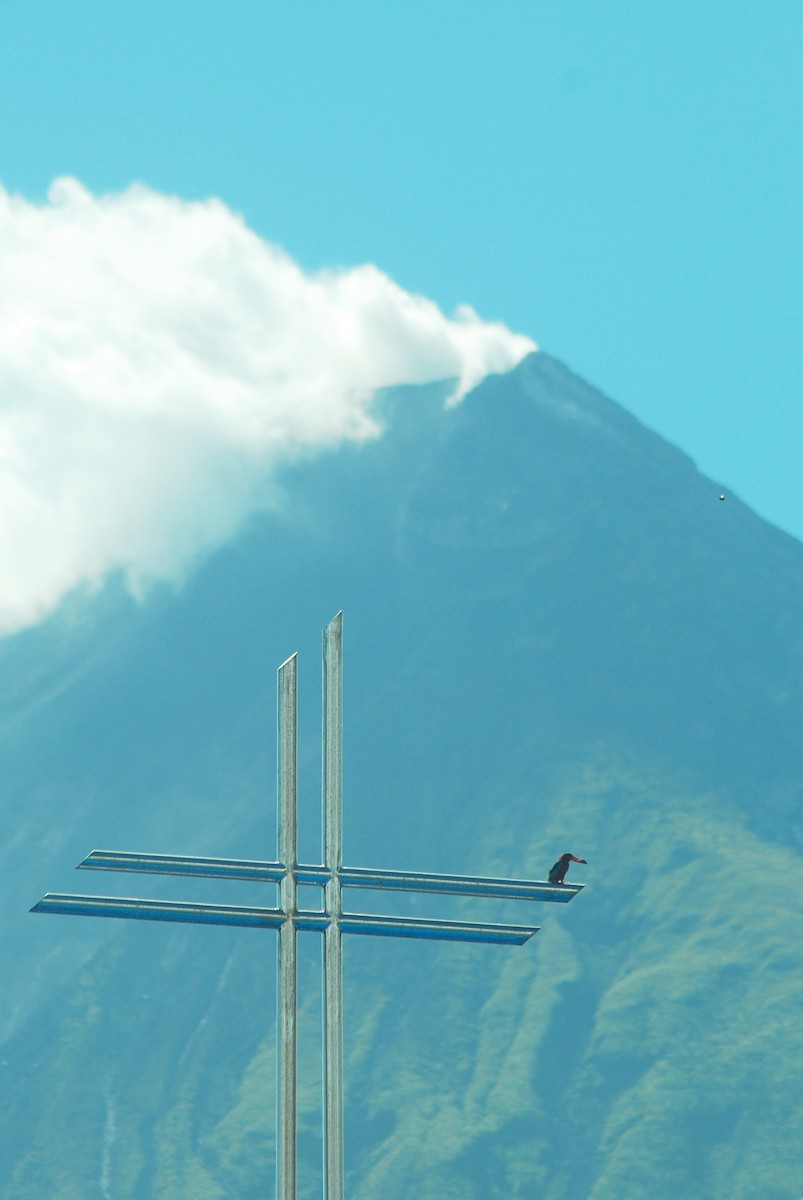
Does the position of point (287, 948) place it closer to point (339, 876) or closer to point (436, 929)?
point (339, 876)

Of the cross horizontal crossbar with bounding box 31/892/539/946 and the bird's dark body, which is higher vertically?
the bird's dark body

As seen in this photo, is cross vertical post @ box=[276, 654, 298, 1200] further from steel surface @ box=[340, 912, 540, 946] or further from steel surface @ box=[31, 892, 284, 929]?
steel surface @ box=[340, 912, 540, 946]

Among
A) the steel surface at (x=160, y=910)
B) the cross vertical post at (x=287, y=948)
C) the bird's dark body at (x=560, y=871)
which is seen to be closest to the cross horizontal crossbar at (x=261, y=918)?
the steel surface at (x=160, y=910)

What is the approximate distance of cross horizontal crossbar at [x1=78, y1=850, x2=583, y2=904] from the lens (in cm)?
2308

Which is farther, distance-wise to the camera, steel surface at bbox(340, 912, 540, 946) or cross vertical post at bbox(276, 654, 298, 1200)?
steel surface at bbox(340, 912, 540, 946)

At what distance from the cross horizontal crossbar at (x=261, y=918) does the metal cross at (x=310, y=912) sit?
11mm

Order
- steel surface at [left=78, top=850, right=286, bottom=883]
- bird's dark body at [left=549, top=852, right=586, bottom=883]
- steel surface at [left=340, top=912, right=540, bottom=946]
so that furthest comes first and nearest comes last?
bird's dark body at [left=549, top=852, right=586, bottom=883]
steel surface at [left=340, top=912, right=540, bottom=946]
steel surface at [left=78, top=850, right=286, bottom=883]

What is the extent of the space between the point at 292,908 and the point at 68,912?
2347mm

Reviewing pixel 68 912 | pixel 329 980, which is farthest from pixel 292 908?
pixel 68 912

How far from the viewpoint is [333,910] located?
24016mm

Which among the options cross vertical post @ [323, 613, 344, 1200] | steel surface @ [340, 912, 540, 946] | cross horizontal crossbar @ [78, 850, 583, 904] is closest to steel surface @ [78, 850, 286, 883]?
cross horizontal crossbar @ [78, 850, 583, 904]

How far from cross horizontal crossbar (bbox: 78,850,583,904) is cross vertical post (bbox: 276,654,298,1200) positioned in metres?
0.31

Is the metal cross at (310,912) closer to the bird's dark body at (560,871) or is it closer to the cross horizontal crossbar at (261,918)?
the cross horizontal crossbar at (261,918)

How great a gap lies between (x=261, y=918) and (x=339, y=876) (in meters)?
0.99
